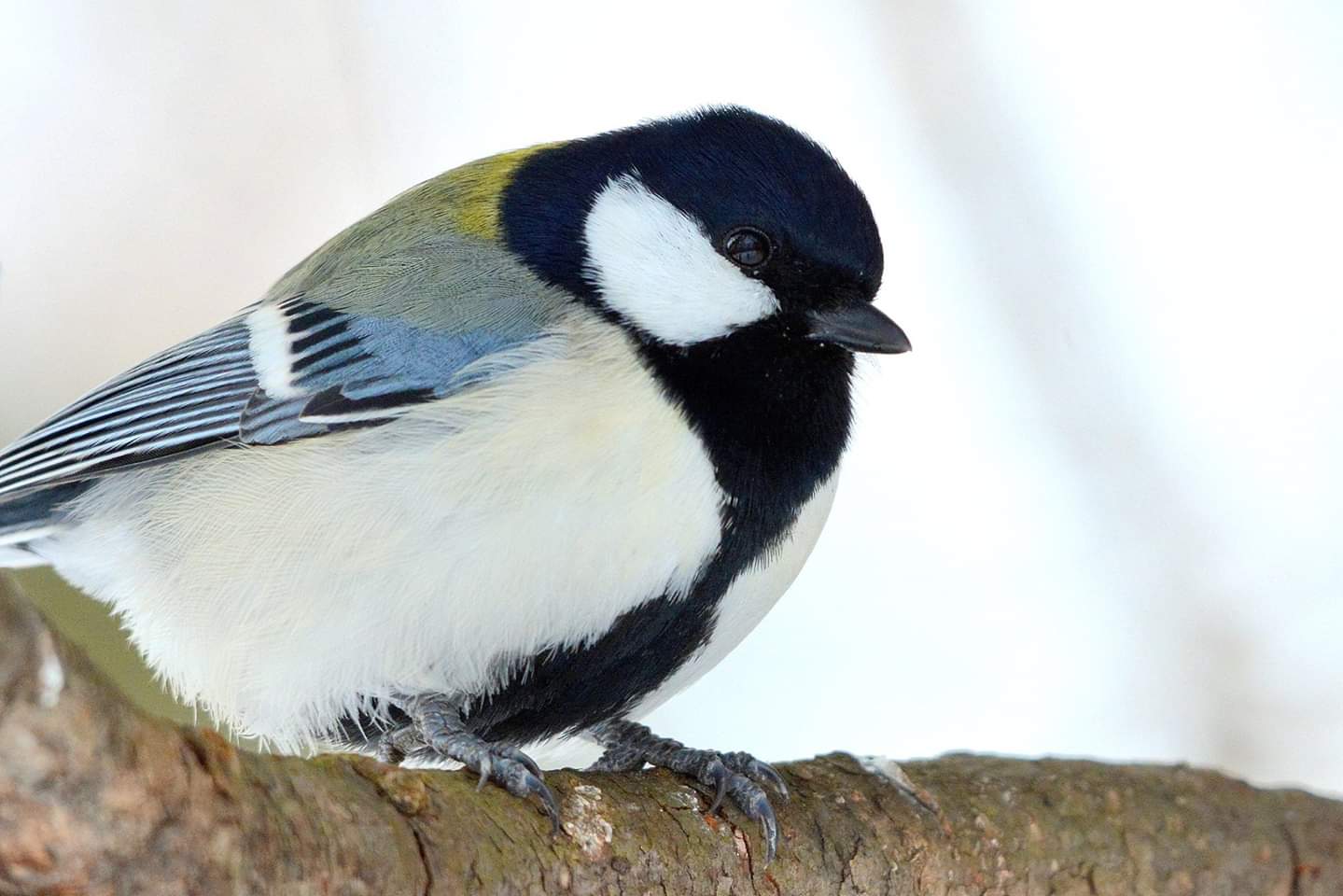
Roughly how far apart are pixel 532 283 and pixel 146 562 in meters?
0.54

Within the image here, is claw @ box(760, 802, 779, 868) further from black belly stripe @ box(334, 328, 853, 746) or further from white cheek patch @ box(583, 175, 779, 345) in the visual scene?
white cheek patch @ box(583, 175, 779, 345)

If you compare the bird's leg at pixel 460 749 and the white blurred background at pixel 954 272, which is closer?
the bird's leg at pixel 460 749

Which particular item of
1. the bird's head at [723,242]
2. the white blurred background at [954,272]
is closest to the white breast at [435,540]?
the bird's head at [723,242]

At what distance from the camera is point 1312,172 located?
2658 millimetres

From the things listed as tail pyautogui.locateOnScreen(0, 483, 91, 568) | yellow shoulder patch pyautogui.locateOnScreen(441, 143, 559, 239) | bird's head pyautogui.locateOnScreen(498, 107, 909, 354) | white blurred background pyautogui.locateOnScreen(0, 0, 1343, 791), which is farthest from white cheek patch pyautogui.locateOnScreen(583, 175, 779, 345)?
white blurred background pyautogui.locateOnScreen(0, 0, 1343, 791)

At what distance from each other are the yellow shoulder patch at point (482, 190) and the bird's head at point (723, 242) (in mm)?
30

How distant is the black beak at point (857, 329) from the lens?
1.51 m

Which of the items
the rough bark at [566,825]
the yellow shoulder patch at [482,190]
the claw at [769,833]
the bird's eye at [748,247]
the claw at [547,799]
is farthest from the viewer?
the yellow shoulder patch at [482,190]

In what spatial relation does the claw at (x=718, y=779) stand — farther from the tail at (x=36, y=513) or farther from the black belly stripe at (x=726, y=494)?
the tail at (x=36, y=513)

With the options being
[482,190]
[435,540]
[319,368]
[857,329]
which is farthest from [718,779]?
[482,190]

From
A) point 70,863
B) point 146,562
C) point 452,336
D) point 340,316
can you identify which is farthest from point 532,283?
point 70,863

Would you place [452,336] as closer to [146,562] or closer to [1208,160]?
[146,562]

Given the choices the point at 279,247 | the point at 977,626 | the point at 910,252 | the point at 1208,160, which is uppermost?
the point at 1208,160

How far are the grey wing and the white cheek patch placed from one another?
0.09 meters
